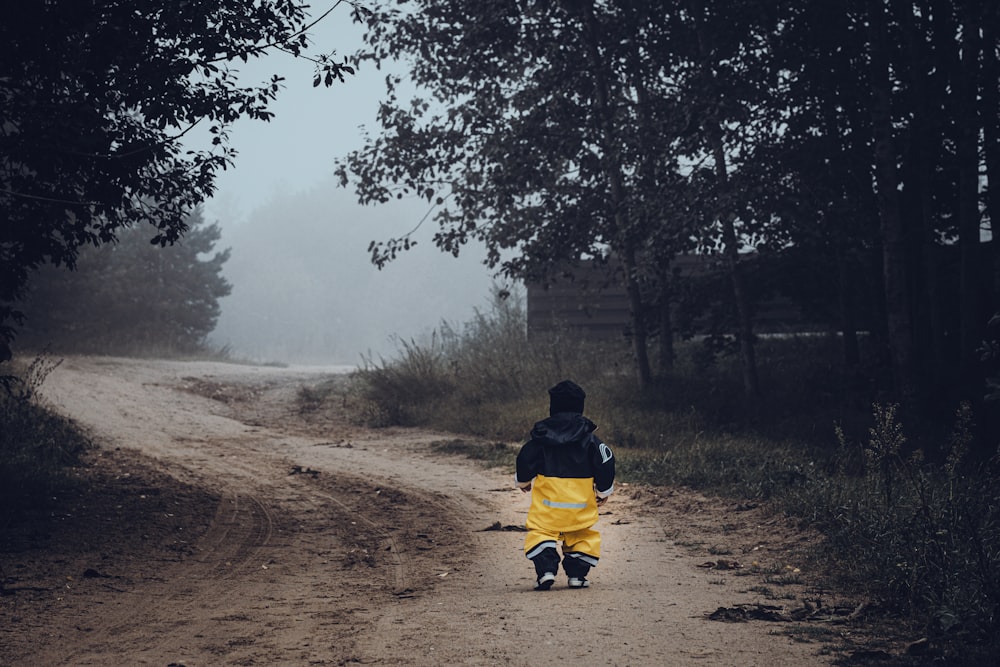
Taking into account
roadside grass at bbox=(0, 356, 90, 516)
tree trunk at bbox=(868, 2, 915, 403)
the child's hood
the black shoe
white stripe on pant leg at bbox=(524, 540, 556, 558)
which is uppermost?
tree trunk at bbox=(868, 2, 915, 403)

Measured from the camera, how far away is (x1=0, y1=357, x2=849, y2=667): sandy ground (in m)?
5.03

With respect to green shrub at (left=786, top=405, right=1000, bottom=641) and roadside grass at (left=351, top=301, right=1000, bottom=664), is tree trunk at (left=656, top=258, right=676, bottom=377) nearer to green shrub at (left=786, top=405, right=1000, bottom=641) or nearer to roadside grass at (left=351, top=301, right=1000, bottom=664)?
roadside grass at (left=351, top=301, right=1000, bottom=664)

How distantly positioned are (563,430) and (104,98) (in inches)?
198

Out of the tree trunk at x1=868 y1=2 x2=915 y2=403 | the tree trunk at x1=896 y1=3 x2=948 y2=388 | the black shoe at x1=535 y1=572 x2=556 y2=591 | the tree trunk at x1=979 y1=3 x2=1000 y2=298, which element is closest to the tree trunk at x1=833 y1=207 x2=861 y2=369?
the tree trunk at x1=896 y1=3 x2=948 y2=388

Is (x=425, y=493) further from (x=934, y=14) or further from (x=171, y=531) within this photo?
(x=934, y=14)

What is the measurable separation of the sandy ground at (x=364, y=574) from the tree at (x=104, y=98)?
271 cm

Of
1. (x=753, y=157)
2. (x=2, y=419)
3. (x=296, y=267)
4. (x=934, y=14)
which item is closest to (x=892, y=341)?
(x=753, y=157)

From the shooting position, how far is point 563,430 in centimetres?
665

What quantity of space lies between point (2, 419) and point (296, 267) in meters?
108

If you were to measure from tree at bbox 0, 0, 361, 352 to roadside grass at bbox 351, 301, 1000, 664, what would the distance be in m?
6.08

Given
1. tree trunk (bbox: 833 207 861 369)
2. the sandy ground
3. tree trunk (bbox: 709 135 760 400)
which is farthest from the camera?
tree trunk (bbox: 833 207 861 369)

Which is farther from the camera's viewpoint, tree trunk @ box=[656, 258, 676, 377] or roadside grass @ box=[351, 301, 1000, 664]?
tree trunk @ box=[656, 258, 676, 377]

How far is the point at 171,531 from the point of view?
8.66m

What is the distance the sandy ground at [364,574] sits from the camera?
5027mm
